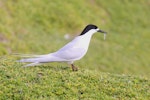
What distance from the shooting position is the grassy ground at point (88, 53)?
9.94 m

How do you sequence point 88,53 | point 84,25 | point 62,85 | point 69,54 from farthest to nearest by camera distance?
1. point 84,25
2. point 88,53
3. point 69,54
4. point 62,85

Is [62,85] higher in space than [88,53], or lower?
lower

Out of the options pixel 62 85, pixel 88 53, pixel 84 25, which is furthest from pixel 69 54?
pixel 84 25

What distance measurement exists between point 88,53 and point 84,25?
7258 mm

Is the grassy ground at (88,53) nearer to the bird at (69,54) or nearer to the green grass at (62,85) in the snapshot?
the green grass at (62,85)

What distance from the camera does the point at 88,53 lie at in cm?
2441

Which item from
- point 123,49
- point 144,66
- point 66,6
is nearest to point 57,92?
point 144,66

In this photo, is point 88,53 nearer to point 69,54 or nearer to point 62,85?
point 69,54

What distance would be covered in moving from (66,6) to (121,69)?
10.4 m

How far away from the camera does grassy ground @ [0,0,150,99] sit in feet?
32.6

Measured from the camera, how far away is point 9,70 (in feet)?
34.7

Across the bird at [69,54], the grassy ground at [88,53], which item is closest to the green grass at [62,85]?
the grassy ground at [88,53]

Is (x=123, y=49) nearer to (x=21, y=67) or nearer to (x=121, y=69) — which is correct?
(x=121, y=69)

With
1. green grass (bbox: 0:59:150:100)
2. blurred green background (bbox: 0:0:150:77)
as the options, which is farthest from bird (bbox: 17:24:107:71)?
blurred green background (bbox: 0:0:150:77)
